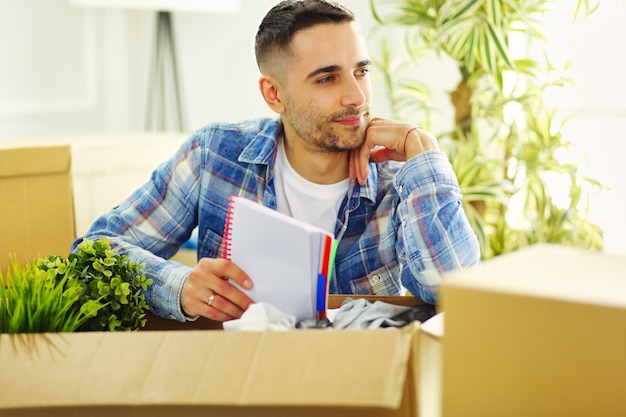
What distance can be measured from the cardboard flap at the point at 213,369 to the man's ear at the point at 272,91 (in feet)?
2.80

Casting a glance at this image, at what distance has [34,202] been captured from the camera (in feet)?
5.82

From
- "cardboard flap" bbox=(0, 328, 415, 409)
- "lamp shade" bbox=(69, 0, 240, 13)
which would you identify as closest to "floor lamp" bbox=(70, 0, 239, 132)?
"lamp shade" bbox=(69, 0, 240, 13)

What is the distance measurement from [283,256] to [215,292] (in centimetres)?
19

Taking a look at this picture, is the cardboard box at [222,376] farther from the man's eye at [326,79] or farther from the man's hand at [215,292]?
the man's eye at [326,79]

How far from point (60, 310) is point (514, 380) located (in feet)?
1.91

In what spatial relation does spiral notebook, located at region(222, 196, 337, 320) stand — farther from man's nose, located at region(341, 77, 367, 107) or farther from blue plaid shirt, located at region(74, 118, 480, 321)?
man's nose, located at region(341, 77, 367, 107)

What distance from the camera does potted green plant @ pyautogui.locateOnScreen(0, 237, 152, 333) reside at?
36.9 inches

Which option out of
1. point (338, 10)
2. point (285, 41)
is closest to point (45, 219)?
point (285, 41)

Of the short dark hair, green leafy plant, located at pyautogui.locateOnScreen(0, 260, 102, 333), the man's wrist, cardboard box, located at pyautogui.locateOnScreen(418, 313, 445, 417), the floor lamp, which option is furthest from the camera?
the floor lamp

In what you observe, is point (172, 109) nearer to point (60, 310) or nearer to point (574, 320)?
point (60, 310)

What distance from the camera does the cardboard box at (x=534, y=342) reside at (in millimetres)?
663

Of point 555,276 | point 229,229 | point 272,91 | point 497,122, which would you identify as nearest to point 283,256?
point 229,229

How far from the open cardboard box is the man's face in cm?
75

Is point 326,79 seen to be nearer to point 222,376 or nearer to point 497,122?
point 222,376
